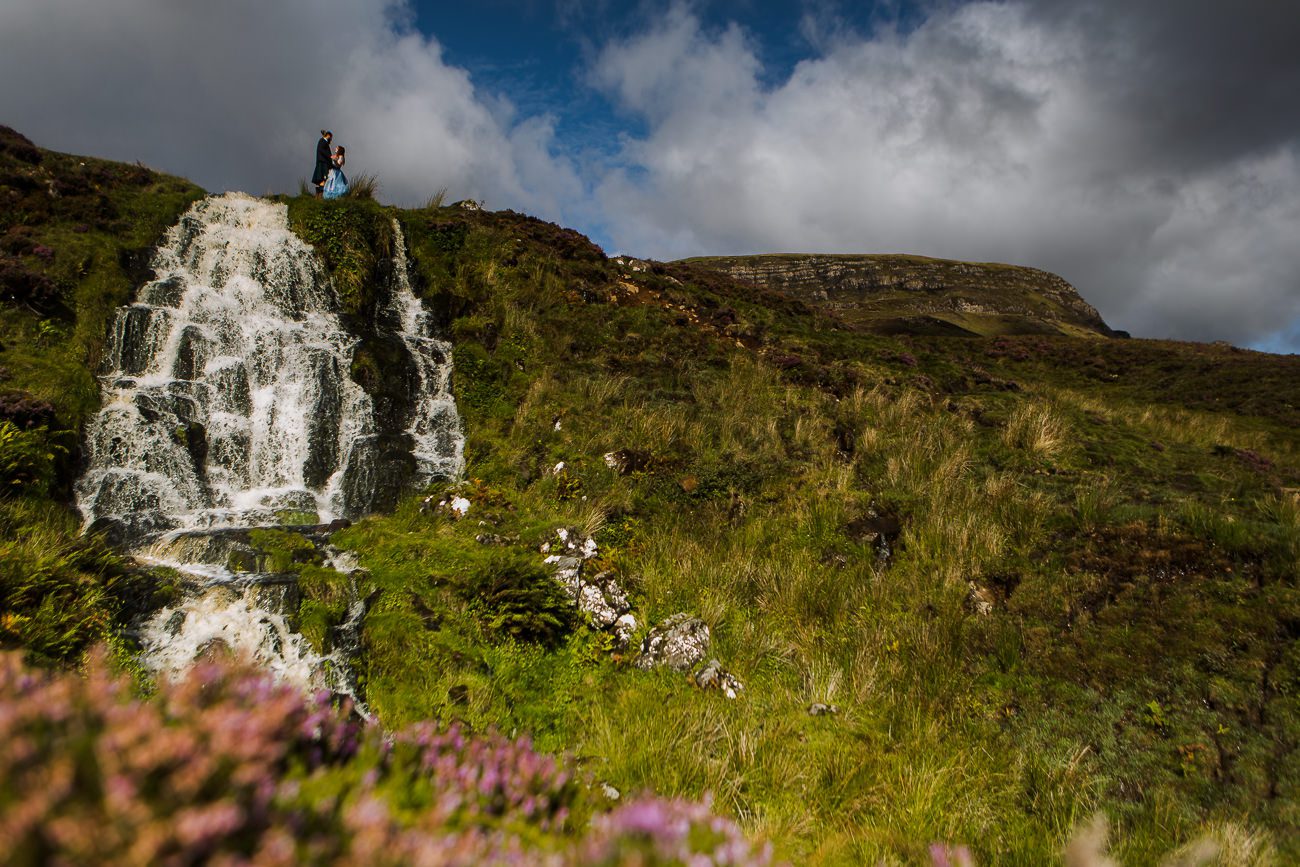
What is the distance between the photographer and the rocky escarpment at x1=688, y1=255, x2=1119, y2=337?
198 ft

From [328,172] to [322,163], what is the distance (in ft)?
0.96

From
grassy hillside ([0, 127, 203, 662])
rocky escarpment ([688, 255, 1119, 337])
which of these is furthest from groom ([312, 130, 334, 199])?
rocky escarpment ([688, 255, 1119, 337])

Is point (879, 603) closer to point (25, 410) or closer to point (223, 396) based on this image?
point (223, 396)

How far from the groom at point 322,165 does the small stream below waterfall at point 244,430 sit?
3685 millimetres

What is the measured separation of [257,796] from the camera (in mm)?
1421

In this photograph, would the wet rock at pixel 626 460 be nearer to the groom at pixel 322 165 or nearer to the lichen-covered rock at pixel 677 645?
the lichen-covered rock at pixel 677 645

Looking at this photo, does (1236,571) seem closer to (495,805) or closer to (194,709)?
(495,805)

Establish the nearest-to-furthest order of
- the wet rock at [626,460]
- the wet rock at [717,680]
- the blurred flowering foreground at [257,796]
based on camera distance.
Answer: the blurred flowering foreground at [257,796], the wet rock at [717,680], the wet rock at [626,460]

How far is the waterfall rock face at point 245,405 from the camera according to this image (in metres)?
8.62

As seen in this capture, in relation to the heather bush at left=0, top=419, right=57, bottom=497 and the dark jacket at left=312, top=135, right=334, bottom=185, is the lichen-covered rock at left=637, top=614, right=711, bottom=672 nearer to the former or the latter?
the heather bush at left=0, top=419, right=57, bottom=497

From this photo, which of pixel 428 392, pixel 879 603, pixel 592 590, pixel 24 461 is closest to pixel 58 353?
pixel 24 461

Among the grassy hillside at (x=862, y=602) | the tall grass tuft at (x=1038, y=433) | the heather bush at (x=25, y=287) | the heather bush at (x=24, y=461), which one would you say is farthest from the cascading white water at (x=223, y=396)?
the tall grass tuft at (x=1038, y=433)

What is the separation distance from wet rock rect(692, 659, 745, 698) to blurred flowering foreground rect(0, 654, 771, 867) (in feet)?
11.6

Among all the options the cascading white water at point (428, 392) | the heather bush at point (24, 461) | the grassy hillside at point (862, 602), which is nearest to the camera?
the grassy hillside at point (862, 602)
